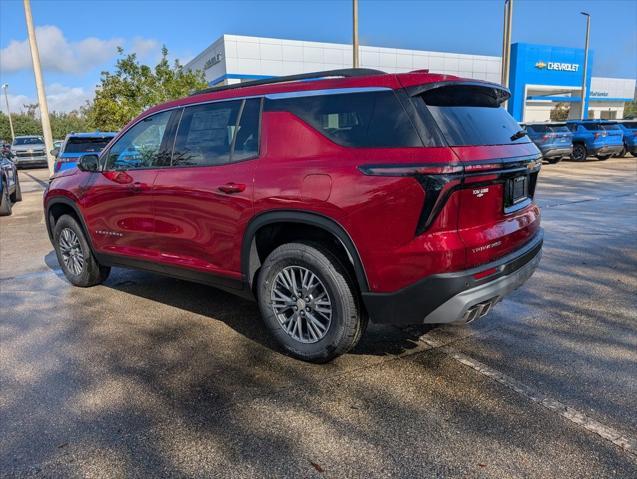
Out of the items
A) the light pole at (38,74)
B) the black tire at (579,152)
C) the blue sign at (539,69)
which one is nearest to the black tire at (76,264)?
the light pole at (38,74)

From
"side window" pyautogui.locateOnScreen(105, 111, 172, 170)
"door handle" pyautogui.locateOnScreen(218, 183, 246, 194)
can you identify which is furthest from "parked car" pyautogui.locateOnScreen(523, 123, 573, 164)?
"door handle" pyautogui.locateOnScreen(218, 183, 246, 194)

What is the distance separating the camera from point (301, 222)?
3.29 metres

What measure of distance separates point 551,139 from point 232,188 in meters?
18.8

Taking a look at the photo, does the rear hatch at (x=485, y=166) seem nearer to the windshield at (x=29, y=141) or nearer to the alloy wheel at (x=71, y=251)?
the alloy wheel at (x=71, y=251)

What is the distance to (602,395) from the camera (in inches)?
118

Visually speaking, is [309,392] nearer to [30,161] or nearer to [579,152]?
[579,152]

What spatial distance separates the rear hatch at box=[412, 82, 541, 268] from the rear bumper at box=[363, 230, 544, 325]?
109mm

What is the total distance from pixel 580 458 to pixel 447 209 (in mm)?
1384

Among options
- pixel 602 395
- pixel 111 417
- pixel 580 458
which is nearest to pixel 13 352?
pixel 111 417

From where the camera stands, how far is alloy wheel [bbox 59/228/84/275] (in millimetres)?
5398

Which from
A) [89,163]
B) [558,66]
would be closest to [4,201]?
[89,163]

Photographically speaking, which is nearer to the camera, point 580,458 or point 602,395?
point 580,458

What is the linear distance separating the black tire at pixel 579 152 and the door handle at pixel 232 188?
21196mm

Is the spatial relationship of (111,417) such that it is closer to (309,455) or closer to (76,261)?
(309,455)
